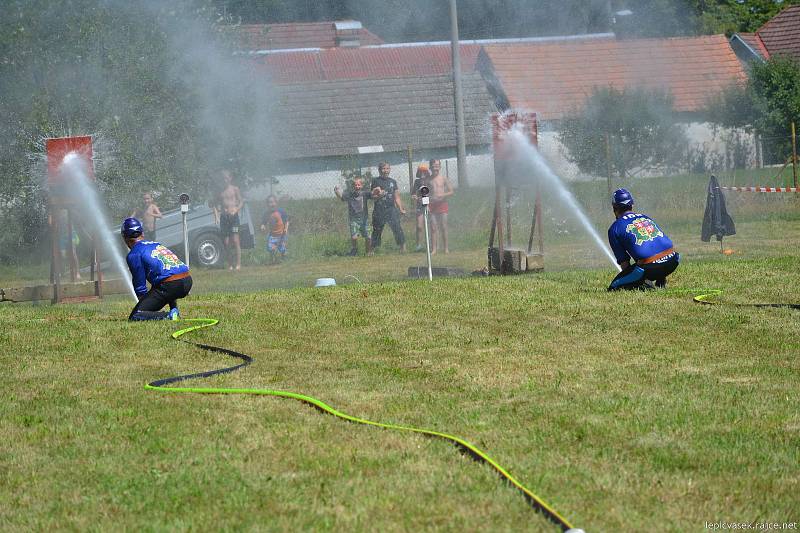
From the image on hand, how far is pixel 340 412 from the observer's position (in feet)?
22.0

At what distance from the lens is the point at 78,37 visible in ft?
67.2

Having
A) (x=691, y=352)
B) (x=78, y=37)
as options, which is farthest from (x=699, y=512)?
(x=78, y=37)

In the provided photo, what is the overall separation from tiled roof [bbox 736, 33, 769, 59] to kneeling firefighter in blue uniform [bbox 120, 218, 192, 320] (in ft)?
107

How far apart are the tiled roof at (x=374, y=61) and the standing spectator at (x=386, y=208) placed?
22.5 meters

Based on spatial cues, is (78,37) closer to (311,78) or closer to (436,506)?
(436,506)

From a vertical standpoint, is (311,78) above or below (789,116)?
above

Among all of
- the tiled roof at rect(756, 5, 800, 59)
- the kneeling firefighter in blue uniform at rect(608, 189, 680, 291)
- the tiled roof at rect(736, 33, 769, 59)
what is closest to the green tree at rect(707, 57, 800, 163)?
the tiled roof at rect(736, 33, 769, 59)

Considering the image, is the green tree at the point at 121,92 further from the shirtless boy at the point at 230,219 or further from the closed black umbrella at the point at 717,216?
the closed black umbrella at the point at 717,216

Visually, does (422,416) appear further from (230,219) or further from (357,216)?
(357,216)

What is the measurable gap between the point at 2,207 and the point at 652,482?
19526 millimetres

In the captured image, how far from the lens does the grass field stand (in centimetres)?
493

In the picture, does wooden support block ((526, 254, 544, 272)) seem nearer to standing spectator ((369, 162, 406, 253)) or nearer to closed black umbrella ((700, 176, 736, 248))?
closed black umbrella ((700, 176, 736, 248))

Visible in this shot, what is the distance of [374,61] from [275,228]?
2687cm

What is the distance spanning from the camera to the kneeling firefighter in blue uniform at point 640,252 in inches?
454
